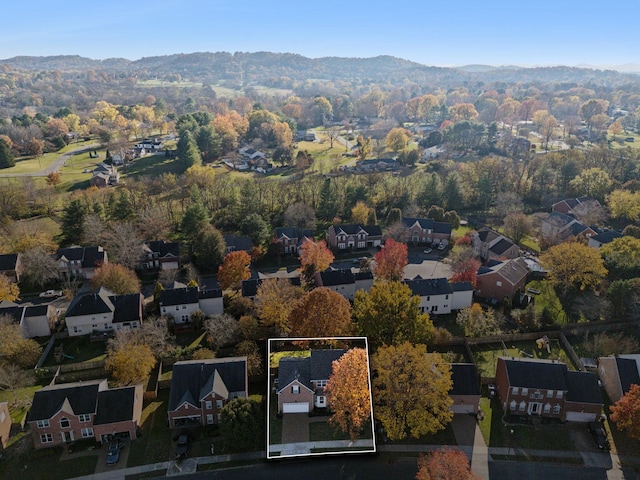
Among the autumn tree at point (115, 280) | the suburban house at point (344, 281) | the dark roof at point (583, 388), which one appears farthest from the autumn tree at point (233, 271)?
the dark roof at point (583, 388)

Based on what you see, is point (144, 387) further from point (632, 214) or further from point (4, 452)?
point (632, 214)

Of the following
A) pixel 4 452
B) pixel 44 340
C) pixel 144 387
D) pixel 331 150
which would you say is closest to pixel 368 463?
pixel 144 387

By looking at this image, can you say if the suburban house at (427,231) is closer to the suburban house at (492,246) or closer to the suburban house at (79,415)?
the suburban house at (492,246)

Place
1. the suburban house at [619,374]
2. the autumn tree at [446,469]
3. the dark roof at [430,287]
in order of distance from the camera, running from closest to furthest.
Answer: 1. the autumn tree at [446,469]
2. the suburban house at [619,374]
3. the dark roof at [430,287]

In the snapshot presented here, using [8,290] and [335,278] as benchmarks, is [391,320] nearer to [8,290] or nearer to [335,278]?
[335,278]

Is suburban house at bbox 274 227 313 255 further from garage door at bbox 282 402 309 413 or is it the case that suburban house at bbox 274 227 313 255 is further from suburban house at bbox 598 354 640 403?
garage door at bbox 282 402 309 413

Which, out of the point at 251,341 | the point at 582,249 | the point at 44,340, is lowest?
the point at 44,340

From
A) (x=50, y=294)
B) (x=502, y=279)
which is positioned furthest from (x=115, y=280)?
(x=502, y=279)
